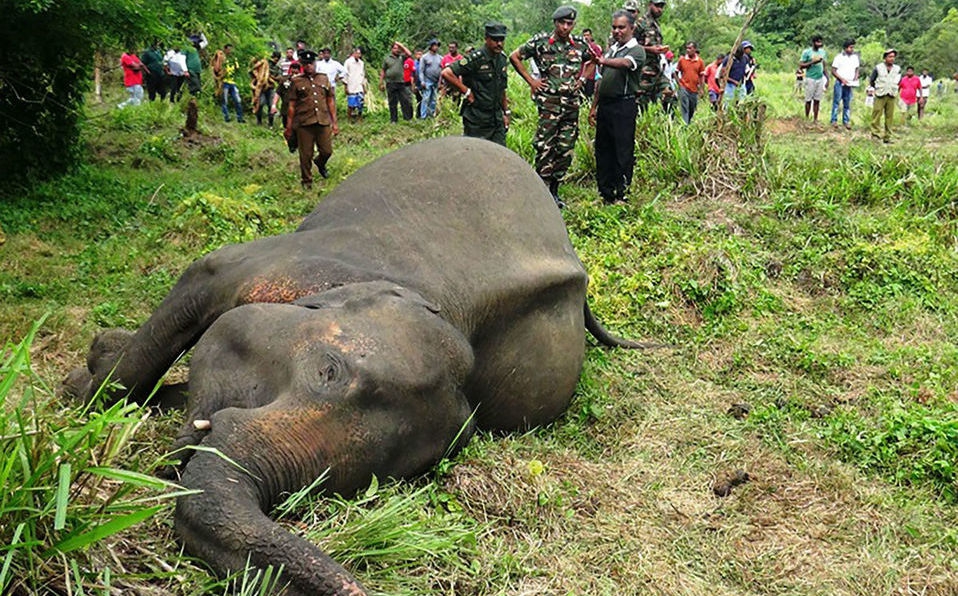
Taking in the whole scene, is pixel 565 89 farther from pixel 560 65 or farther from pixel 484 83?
pixel 484 83

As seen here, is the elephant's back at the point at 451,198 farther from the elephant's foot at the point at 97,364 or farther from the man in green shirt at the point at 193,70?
the man in green shirt at the point at 193,70

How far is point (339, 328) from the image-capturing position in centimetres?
335

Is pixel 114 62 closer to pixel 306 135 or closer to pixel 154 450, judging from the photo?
pixel 306 135

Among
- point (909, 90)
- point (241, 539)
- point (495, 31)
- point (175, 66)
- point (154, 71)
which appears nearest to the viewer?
point (241, 539)

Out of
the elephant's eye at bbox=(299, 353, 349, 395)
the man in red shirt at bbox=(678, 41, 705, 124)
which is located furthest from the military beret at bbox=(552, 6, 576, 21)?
the elephant's eye at bbox=(299, 353, 349, 395)

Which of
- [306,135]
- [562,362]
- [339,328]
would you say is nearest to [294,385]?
[339,328]

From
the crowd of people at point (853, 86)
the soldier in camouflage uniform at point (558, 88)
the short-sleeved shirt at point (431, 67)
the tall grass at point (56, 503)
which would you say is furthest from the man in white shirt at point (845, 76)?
the tall grass at point (56, 503)

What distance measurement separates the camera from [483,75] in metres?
9.80

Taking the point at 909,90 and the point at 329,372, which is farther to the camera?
the point at 909,90

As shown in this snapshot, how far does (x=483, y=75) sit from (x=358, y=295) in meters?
6.63

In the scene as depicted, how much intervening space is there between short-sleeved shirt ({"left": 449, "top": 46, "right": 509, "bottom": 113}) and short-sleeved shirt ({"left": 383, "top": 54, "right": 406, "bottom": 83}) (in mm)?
9481

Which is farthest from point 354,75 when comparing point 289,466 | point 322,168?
point 289,466

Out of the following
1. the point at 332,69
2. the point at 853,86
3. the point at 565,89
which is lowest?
the point at 853,86

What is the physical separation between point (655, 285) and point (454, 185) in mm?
2989
